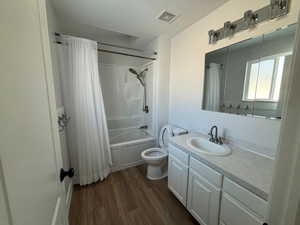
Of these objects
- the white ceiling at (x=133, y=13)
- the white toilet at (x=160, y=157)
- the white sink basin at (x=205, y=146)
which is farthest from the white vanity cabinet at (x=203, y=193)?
the white ceiling at (x=133, y=13)

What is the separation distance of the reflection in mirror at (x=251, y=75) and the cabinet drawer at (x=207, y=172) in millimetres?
719

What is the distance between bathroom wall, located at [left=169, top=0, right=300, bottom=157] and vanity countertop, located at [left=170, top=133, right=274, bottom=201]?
14cm

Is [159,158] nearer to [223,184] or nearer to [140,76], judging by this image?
[223,184]

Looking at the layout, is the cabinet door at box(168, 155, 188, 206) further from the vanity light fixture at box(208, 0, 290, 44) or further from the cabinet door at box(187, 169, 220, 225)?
the vanity light fixture at box(208, 0, 290, 44)

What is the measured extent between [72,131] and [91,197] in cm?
94

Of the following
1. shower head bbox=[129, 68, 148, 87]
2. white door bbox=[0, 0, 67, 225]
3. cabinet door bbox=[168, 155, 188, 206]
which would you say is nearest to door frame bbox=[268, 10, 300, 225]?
white door bbox=[0, 0, 67, 225]

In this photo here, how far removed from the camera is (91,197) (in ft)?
5.64

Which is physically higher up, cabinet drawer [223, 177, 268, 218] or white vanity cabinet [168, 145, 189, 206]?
cabinet drawer [223, 177, 268, 218]


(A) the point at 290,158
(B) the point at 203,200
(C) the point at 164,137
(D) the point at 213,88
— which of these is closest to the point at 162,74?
(D) the point at 213,88

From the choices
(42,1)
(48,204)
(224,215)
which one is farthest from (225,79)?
(48,204)

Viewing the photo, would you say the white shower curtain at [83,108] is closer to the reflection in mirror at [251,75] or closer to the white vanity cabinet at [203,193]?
the white vanity cabinet at [203,193]

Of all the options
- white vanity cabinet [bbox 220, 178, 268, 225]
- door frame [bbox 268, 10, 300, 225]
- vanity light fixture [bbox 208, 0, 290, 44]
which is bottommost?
white vanity cabinet [bbox 220, 178, 268, 225]

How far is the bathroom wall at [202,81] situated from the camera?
119 cm

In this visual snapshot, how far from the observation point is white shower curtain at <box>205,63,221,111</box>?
5.37ft
